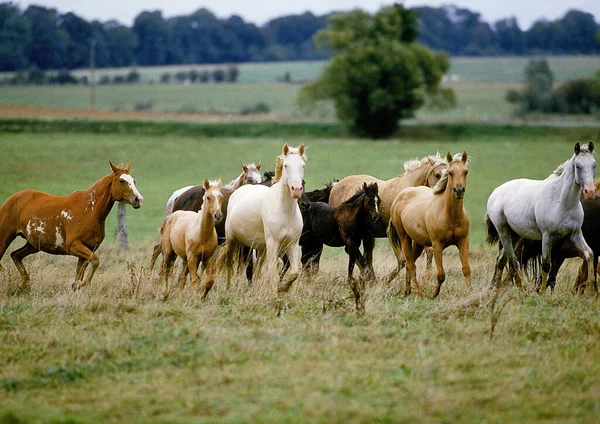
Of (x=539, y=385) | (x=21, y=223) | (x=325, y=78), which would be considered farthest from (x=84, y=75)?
(x=539, y=385)

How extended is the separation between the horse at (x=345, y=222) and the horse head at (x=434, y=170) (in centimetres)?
142

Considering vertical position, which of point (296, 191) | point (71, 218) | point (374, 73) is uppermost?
point (374, 73)

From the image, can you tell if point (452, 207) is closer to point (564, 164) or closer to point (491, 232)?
point (564, 164)

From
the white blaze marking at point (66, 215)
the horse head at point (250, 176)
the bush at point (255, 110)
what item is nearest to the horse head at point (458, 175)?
the horse head at point (250, 176)

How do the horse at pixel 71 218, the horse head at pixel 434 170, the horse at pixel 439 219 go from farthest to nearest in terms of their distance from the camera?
the horse head at pixel 434 170 → the horse at pixel 71 218 → the horse at pixel 439 219

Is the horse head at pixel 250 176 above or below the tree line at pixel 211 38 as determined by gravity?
below

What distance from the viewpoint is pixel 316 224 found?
536 inches

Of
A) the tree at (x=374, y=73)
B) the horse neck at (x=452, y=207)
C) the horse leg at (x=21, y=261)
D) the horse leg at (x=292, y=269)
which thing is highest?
the tree at (x=374, y=73)

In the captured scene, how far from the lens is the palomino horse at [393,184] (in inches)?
545

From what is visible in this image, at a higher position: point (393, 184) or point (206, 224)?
point (393, 184)

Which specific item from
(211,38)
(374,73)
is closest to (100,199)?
(374,73)

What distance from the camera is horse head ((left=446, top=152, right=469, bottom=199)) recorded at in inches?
422

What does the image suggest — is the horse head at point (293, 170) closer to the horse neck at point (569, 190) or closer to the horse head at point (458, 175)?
the horse head at point (458, 175)

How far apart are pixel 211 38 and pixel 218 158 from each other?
4365 inches
